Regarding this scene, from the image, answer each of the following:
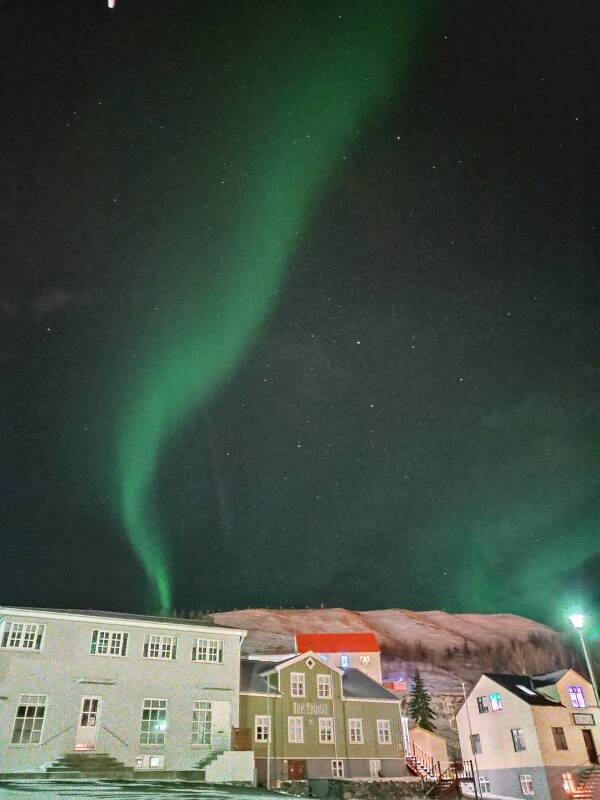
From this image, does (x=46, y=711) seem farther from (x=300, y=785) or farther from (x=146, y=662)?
(x=300, y=785)

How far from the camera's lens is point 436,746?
64.8 metres

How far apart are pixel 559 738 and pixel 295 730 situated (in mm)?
19053

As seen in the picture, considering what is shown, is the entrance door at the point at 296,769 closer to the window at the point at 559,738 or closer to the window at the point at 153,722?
the window at the point at 153,722

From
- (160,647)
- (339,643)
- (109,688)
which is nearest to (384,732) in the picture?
(160,647)

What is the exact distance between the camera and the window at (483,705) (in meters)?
47.4

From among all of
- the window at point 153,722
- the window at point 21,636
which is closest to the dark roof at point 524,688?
the window at point 153,722

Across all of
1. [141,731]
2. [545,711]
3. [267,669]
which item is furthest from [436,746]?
[141,731]

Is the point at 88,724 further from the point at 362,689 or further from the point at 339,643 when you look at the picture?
the point at 339,643

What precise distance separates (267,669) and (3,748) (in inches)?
674

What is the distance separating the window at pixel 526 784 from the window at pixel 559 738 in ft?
9.68

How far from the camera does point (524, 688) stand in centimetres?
4669

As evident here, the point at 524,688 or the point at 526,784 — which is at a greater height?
the point at 524,688

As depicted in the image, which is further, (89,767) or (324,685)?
(324,685)

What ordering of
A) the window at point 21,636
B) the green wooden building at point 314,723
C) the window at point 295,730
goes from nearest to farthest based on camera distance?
the window at point 21,636 → the green wooden building at point 314,723 → the window at point 295,730
